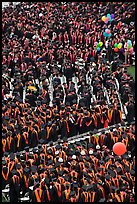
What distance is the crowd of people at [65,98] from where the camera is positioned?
642 inches

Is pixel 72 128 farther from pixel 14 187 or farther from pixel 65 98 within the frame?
pixel 14 187

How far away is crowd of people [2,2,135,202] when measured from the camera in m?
16.3

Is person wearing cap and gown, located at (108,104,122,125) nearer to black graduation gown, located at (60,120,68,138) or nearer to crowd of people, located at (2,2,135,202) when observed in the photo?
crowd of people, located at (2,2,135,202)

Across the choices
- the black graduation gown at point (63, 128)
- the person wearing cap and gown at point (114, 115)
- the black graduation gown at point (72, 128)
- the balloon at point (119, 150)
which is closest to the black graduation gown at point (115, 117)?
the person wearing cap and gown at point (114, 115)

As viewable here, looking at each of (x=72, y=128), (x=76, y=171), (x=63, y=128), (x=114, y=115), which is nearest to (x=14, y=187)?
(x=76, y=171)

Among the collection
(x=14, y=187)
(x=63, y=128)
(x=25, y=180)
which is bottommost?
(x=14, y=187)

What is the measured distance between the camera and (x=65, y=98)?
69.2 ft

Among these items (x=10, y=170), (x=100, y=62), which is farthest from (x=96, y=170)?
(x=100, y=62)

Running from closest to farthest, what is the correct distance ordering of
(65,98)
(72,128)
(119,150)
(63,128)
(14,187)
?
(14,187) → (119,150) → (63,128) → (72,128) → (65,98)

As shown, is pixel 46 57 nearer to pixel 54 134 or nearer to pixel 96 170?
pixel 54 134

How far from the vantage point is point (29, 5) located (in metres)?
29.8

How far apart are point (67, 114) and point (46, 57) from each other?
5.19m

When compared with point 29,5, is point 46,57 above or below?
below

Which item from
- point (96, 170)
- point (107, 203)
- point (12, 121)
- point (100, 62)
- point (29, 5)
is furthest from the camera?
point (29, 5)
